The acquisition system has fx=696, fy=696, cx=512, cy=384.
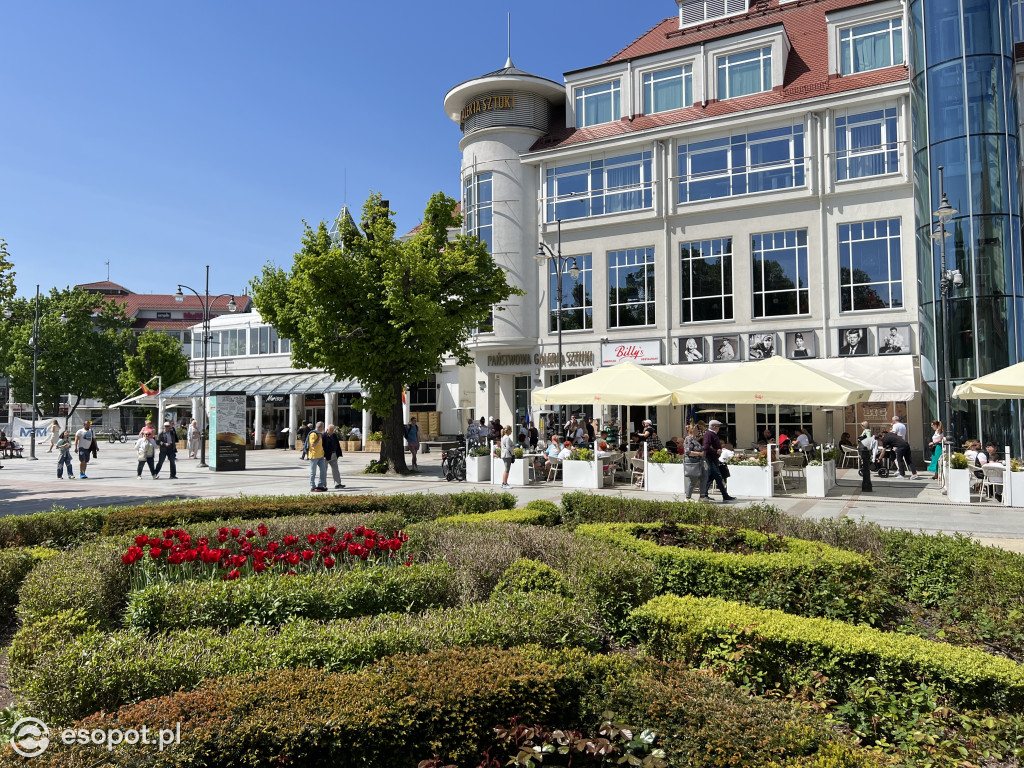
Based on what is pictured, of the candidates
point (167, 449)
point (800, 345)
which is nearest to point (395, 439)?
point (167, 449)

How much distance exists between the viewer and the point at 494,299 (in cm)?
2319

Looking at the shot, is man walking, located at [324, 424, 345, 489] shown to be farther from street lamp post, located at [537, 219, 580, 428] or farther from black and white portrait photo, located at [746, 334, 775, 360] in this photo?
black and white portrait photo, located at [746, 334, 775, 360]

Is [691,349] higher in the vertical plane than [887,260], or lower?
lower

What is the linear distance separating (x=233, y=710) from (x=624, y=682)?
1.99 m

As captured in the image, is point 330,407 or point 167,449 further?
point 330,407

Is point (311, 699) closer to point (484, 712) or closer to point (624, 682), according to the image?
point (484, 712)

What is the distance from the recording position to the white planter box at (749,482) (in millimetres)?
16141

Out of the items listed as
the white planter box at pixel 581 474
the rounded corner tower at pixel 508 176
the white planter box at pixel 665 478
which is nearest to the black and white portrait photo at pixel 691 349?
the rounded corner tower at pixel 508 176

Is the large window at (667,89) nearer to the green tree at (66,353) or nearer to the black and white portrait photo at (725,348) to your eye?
the black and white portrait photo at (725,348)

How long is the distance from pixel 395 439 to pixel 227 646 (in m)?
19.2

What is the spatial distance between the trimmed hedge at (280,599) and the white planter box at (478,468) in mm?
14511

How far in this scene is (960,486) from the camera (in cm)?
1508

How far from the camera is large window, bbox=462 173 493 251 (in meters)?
32.1

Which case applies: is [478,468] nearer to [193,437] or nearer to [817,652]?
[817,652]
